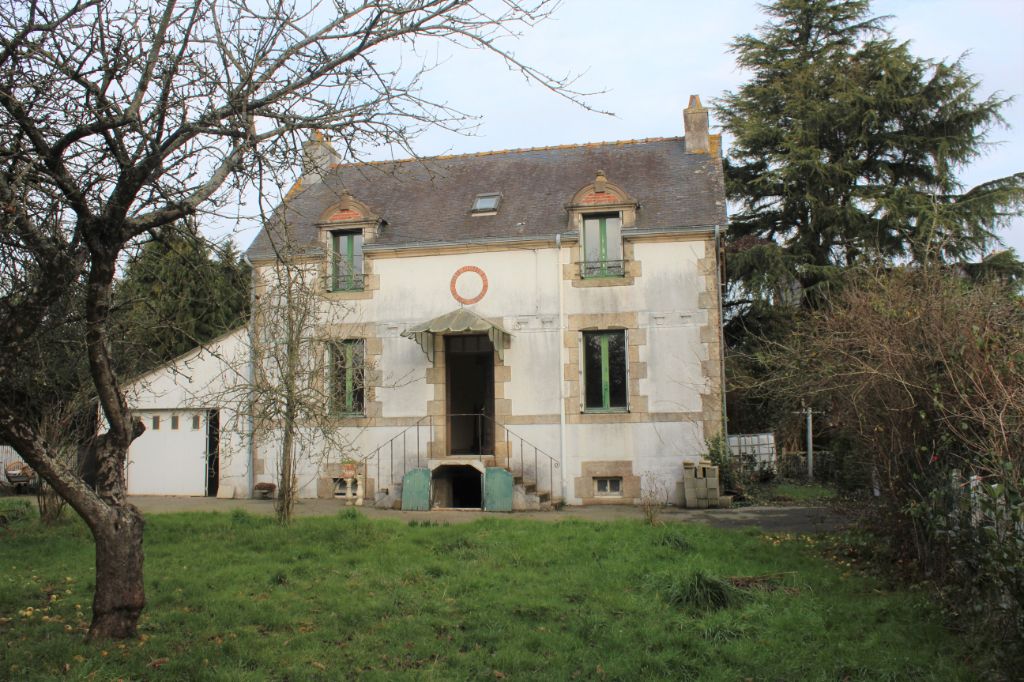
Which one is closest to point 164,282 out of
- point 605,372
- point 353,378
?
point 353,378

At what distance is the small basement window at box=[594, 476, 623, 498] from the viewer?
48.8ft

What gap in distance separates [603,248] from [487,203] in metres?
2.79

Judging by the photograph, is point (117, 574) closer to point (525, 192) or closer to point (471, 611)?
point (471, 611)

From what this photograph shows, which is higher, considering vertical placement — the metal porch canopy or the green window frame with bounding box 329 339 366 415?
the metal porch canopy

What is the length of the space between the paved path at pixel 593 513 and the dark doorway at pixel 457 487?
A: 131 cm

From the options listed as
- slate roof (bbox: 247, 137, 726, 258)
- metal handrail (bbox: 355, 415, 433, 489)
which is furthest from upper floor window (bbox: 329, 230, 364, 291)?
metal handrail (bbox: 355, 415, 433, 489)

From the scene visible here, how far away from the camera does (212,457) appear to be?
1661 centimetres

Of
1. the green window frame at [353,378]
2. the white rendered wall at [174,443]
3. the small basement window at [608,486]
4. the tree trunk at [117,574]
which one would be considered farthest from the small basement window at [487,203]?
the tree trunk at [117,574]

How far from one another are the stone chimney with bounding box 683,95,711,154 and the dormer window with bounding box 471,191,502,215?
419cm

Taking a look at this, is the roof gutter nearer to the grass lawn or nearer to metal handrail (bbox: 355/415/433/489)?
metal handrail (bbox: 355/415/433/489)

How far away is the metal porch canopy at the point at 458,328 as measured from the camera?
48.3ft

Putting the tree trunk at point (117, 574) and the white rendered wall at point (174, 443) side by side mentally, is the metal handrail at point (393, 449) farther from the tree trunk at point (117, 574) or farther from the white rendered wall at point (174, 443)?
the tree trunk at point (117, 574)

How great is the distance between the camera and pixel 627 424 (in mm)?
14922

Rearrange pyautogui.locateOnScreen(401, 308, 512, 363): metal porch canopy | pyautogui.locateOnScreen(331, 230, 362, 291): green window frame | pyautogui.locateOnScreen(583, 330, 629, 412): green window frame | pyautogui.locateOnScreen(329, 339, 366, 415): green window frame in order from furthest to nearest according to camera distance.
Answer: pyautogui.locateOnScreen(331, 230, 362, 291): green window frame < pyautogui.locateOnScreen(583, 330, 629, 412): green window frame < pyautogui.locateOnScreen(329, 339, 366, 415): green window frame < pyautogui.locateOnScreen(401, 308, 512, 363): metal porch canopy
